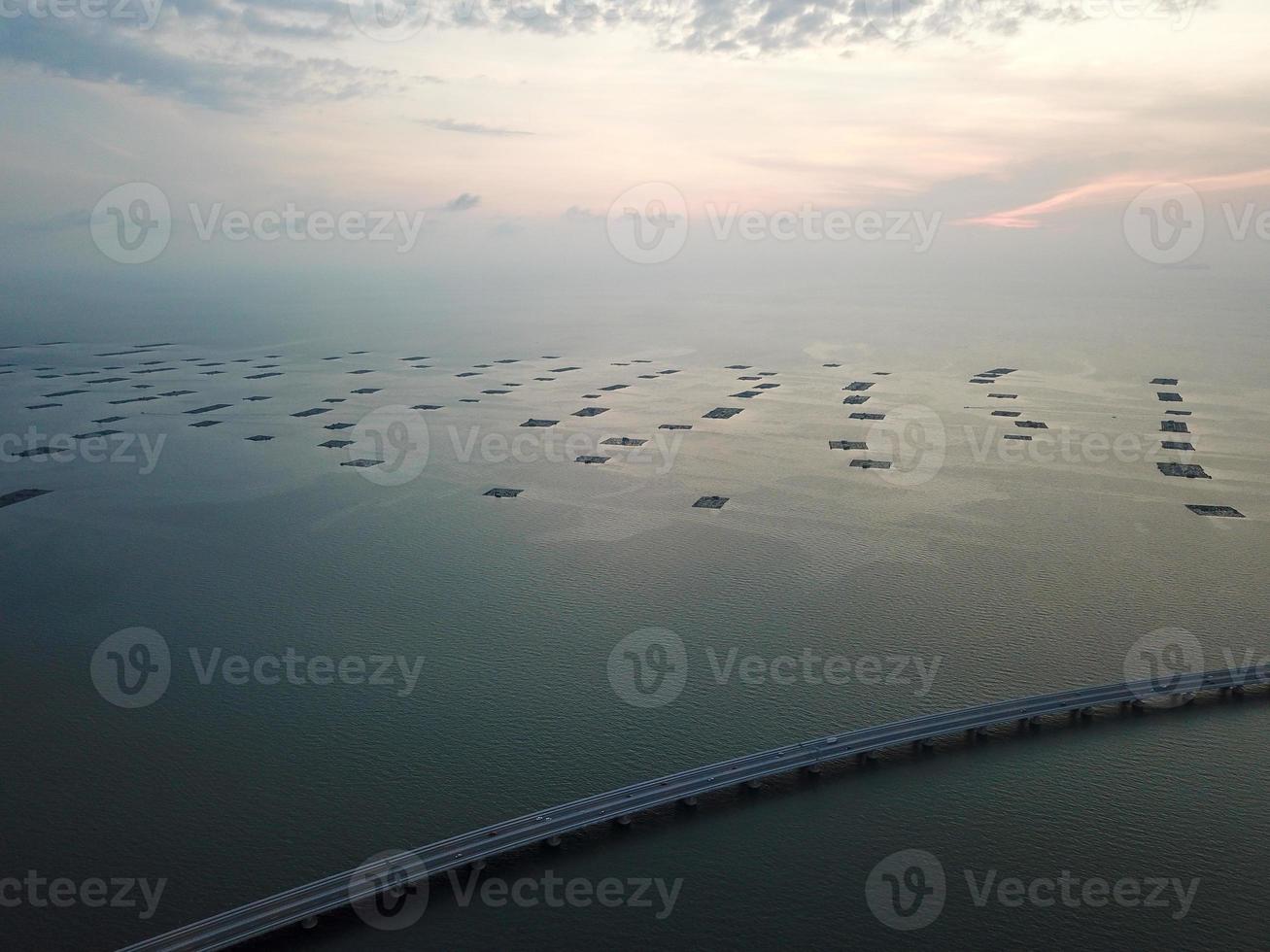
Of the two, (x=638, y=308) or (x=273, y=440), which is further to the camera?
(x=638, y=308)

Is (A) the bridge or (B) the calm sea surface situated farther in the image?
(B) the calm sea surface

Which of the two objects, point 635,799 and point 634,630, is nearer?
point 635,799

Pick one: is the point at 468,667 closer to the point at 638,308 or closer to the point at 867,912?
the point at 867,912

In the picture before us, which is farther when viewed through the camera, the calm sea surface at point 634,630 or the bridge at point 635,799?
the calm sea surface at point 634,630

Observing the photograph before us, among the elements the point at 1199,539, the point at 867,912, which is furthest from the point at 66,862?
the point at 1199,539

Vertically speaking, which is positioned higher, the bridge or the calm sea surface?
the bridge
